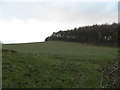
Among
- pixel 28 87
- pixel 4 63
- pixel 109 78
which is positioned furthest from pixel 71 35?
pixel 109 78

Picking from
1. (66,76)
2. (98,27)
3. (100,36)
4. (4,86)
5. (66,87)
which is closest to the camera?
(4,86)

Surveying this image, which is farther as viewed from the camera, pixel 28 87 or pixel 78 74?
pixel 78 74

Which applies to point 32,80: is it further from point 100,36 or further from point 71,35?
point 71,35

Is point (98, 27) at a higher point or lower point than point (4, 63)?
higher

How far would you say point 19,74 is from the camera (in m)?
13.2

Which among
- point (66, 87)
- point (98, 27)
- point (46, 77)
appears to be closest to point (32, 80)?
point (46, 77)

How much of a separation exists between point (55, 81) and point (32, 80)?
4.41ft

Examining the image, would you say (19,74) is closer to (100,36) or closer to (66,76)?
(66,76)

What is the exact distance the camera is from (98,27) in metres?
68.8

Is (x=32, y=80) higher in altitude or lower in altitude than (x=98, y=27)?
lower

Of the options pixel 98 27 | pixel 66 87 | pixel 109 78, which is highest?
pixel 98 27

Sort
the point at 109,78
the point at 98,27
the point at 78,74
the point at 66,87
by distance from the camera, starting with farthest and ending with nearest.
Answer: the point at 98,27, the point at 78,74, the point at 66,87, the point at 109,78

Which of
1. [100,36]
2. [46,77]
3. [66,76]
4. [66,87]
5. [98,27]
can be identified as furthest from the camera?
[98,27]

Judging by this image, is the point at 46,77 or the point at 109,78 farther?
the point at 46,77
